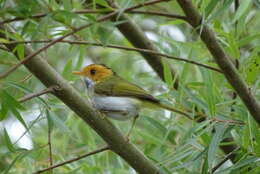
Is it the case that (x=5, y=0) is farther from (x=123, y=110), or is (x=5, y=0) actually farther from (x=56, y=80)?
(x=123, y=110)

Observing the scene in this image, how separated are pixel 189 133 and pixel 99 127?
486 mm

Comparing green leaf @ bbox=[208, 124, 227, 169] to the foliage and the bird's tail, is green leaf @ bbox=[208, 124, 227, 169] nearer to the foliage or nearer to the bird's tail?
the foliage

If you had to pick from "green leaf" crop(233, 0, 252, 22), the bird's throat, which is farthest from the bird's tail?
"green leaf" crop(233, 0, 252, 22)

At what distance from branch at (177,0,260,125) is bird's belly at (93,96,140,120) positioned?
1.01m

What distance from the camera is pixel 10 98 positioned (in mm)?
2439

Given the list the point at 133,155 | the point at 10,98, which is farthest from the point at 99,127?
the point at 10,98

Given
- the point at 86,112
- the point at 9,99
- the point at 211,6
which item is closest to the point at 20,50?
the point at 9,99

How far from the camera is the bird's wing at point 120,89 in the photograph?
353 centimetres

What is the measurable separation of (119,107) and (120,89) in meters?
0.23

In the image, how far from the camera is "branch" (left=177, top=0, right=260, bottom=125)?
248 cm

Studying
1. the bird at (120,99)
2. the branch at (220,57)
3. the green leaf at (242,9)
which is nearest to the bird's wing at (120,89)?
the bird at (120,99)

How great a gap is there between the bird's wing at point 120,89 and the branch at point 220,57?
0.82 meters

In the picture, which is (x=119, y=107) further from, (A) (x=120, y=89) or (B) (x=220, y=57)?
(B) (x=220, y=57)

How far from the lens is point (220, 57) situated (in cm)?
255
